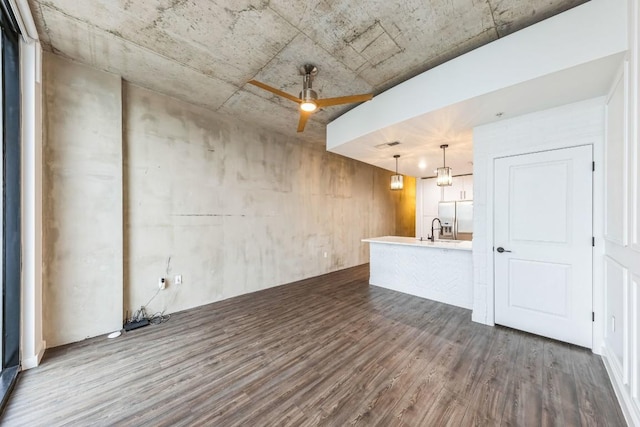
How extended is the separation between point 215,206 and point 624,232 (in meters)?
4.44

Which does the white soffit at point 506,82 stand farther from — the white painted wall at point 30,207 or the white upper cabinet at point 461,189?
the white painted wall at point 30,207

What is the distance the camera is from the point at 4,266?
6.79 feet

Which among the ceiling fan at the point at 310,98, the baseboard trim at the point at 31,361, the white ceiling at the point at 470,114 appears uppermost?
the ceiling fan at the point at 310,98

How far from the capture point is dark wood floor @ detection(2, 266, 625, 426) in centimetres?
165

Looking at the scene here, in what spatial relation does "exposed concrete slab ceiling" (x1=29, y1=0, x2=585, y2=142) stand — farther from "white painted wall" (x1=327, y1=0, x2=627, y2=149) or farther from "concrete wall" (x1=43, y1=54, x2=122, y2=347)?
"concrete wall" (x1=43, y1=54, x2=122, y2=347)

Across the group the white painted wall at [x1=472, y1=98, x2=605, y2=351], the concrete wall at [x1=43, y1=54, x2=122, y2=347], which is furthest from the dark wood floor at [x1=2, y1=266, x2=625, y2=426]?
the white painted wall at [x1=472, y1=98, x2=605, y2=351]

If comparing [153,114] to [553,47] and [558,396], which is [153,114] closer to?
[553,47]

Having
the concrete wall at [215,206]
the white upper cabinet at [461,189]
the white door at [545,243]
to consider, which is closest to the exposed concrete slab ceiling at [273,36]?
the concrete wall at [215,206]

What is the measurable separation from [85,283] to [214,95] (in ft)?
8.98

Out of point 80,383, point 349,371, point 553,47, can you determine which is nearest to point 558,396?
point 349,371

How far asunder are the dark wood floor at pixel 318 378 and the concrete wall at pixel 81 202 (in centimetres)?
35

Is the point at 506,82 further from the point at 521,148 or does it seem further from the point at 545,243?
the point at 545,243

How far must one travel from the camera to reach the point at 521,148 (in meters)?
2.78

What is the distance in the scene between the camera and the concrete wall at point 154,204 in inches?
101
